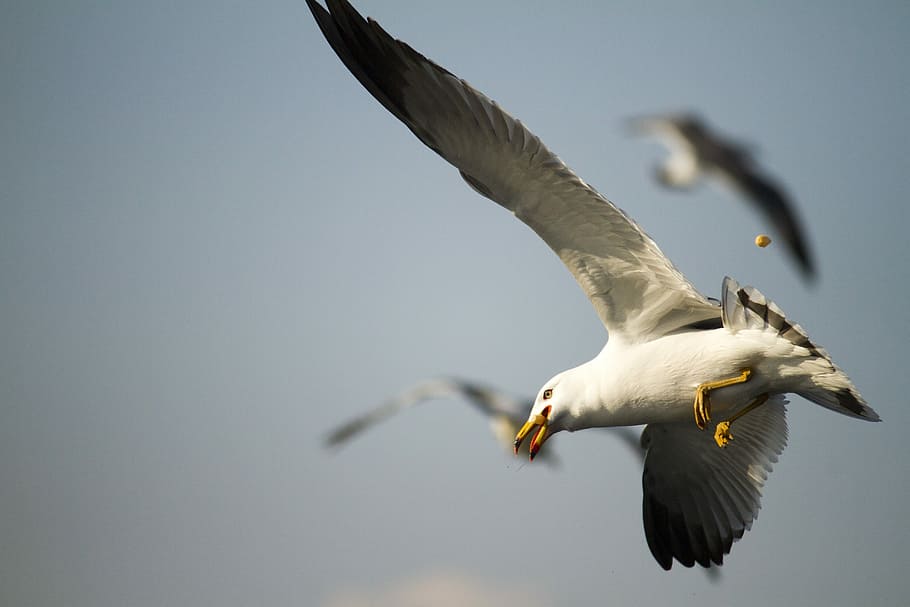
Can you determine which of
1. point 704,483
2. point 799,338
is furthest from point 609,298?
point 704,483

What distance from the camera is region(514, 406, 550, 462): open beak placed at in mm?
4773

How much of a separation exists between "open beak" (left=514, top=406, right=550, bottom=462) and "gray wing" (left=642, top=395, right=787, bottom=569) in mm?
780

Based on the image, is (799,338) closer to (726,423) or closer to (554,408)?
(726,423)

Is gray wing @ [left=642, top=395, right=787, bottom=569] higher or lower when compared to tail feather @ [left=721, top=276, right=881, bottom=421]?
lower

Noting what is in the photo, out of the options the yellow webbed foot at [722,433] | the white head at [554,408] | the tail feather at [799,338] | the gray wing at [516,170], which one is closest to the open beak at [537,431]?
the white head at [554,408]

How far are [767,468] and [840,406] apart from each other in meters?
1.21

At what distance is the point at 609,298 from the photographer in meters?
4.62

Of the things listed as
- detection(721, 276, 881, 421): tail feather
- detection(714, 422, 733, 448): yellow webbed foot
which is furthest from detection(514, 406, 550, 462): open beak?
detection(721, 276, 881, 421): tail feather

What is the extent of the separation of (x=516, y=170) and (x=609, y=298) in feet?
2.55

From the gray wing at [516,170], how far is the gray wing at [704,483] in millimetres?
984

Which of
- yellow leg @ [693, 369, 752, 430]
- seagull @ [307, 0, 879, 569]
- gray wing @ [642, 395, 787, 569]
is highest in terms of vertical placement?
seagull @ [307, 0, 879, 569]

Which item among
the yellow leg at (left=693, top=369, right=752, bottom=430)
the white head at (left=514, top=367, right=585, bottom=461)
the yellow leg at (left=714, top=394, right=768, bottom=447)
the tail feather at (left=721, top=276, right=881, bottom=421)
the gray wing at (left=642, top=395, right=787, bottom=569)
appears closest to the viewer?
the tail feather at (left=721, top=276, right=881, bottom=421)

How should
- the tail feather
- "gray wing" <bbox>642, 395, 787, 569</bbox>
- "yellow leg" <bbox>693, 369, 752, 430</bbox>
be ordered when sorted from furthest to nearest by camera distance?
"gray wing" <bbox>642, 395, 787, 569</bbox> < "yellow leg" <bbox>693, 369, 752, 430</bbox> < the tail feather

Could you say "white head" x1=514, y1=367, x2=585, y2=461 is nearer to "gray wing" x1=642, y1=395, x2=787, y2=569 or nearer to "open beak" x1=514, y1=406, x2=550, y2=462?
"open beak" x1=514, y1=406, x2=550, y2=462
